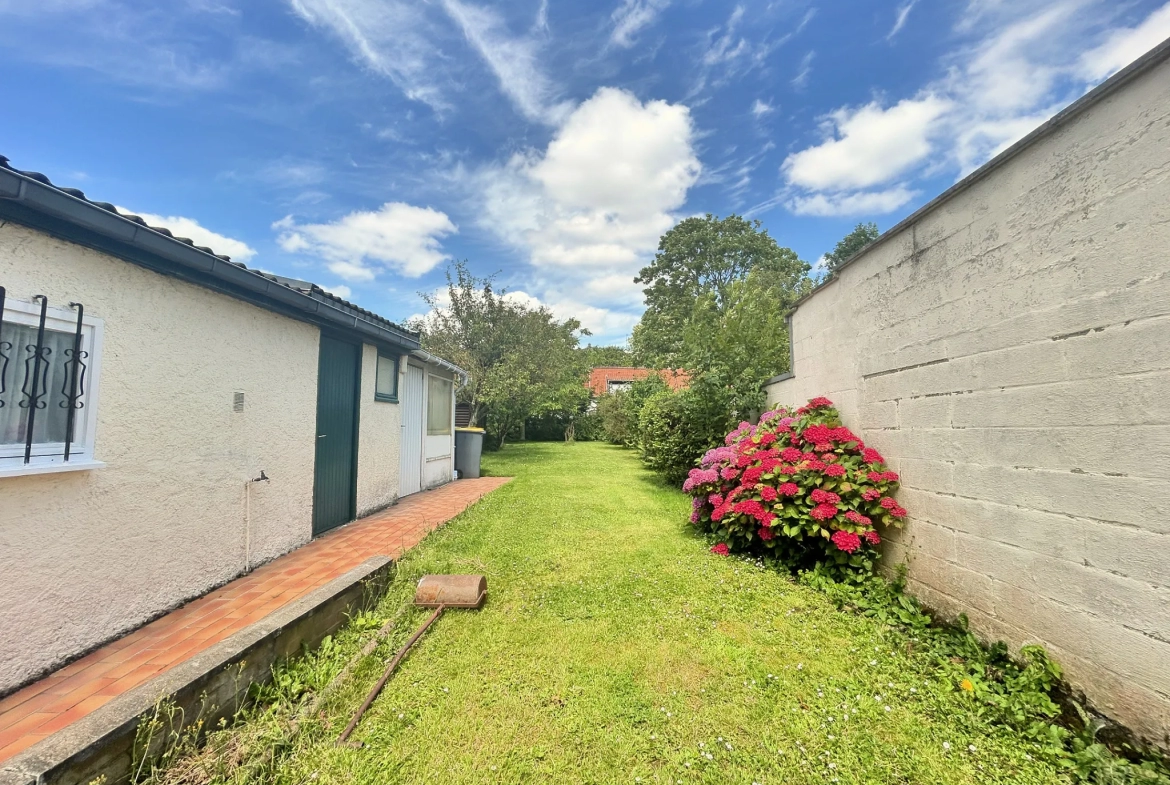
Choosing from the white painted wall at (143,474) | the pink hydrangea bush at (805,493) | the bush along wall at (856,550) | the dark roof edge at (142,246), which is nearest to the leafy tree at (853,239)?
the pink hydrangea bush at (805,493)

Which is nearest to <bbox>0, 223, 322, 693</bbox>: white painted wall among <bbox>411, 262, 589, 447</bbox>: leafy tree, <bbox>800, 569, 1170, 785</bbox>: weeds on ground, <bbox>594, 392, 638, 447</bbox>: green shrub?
<bbox>800, 569, 1170, 785</bbox>: weeds on ground

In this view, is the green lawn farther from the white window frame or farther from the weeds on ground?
the white window frame

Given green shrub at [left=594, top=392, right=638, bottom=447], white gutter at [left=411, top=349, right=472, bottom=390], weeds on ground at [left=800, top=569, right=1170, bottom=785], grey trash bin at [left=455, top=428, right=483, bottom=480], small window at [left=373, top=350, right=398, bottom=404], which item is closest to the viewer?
weeds on ground at [left=800, top=569, right=1170, bottom=785]

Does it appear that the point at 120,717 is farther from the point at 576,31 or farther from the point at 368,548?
the point at 576,31

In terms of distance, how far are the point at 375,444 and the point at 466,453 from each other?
4.38m

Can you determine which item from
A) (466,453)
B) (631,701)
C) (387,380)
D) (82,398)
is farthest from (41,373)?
(466,453)

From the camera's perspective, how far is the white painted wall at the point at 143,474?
2.40 meters

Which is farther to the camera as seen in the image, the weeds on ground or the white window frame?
the white window frame

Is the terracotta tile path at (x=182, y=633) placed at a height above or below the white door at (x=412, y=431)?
below

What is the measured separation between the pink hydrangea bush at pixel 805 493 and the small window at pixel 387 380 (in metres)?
5.13

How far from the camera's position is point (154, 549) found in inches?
123

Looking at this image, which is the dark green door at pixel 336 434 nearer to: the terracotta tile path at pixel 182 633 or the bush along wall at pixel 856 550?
the terracotta tile path at pixel 182 633

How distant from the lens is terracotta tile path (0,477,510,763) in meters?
2.13

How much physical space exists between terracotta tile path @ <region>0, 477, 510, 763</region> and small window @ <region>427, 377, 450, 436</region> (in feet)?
11.3
